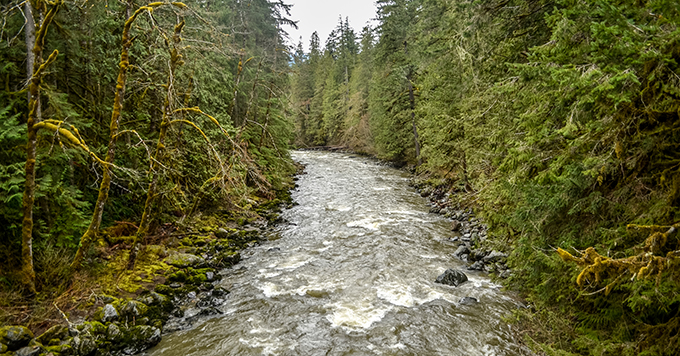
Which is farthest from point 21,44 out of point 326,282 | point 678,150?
point 678,150

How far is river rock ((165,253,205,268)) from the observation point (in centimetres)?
950

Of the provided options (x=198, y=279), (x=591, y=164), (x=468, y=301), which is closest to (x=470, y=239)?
(x=468, y=301)

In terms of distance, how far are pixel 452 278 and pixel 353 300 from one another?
2795 mm

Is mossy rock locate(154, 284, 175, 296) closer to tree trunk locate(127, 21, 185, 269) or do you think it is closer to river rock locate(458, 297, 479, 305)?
tree trunk locate(127, 21, 185, 269)

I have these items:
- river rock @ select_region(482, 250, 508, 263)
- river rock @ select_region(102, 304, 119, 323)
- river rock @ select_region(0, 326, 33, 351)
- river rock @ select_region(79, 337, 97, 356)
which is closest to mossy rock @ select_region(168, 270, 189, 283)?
river rock @ select_region(102, 304, 119, 323)

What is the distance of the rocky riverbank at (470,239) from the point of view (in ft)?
31.3

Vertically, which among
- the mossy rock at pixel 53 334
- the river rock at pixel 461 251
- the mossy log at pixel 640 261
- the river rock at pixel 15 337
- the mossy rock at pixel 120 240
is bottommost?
the river rock at pixel 461 251

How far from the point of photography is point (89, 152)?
5.36 m

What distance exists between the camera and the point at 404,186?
2206 cm

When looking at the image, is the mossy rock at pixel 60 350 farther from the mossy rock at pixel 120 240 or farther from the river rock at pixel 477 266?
the river rock at pixel 477 266

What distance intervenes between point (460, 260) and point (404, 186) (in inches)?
469

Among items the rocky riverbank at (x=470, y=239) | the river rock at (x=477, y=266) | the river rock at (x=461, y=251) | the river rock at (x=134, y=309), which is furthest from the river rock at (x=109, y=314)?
the river rock at (x=461, y=251)

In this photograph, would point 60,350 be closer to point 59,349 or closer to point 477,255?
point 59,349

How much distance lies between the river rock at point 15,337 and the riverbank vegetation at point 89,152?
377mm
